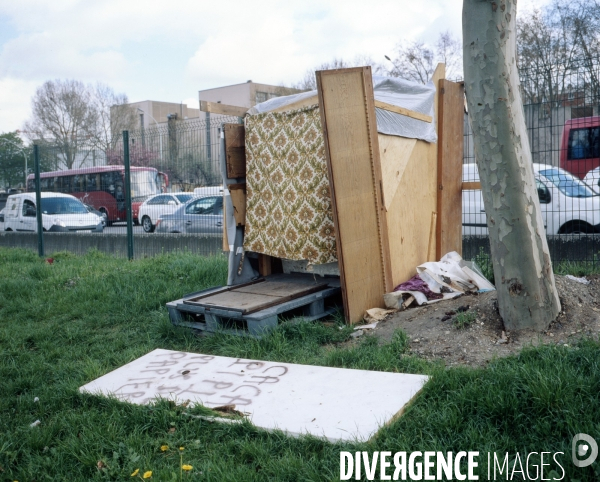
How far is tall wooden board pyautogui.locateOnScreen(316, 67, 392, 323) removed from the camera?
5.37 m

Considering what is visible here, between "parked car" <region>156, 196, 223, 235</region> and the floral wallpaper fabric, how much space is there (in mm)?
4236

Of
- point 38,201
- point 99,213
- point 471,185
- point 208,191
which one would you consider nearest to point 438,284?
point 471,185

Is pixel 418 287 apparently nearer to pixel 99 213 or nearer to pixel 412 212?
pixel 412 212

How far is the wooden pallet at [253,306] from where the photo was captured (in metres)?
5.14

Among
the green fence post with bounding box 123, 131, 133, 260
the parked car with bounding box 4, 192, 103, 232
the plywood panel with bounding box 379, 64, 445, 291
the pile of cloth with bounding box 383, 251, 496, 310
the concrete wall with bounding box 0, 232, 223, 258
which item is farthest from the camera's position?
the parked car with bounding box 4, 192, 103, 232

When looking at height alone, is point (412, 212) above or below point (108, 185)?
below

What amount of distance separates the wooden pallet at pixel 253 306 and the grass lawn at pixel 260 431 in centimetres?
15

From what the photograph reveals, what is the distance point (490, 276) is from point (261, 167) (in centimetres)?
276

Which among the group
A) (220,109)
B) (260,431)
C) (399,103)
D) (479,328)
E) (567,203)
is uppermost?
(220,109)

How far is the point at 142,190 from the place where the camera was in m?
11.6

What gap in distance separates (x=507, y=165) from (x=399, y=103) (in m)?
2.08

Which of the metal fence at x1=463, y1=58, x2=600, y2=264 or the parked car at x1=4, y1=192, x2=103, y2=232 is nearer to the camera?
the metal fence at x1=463, y1=58, x2=600, y2=264

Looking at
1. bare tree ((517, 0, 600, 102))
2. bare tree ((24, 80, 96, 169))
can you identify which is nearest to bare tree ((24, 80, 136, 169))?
bare tree ((24, 80, 96, 169))

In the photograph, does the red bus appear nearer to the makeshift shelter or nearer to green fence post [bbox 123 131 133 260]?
green fence post [bbox 123 131 133 260]
